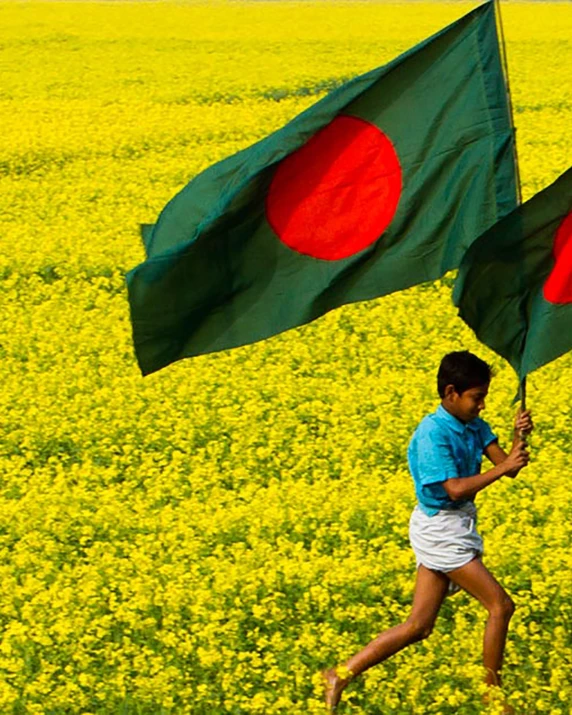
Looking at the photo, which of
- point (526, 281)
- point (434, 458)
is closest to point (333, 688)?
point (434, 458)

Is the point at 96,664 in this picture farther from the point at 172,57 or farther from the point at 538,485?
the point at 172,57

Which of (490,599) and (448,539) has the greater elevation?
(448,539)

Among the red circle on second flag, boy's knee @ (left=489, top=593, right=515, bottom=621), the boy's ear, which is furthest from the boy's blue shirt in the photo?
the red circle on second flag

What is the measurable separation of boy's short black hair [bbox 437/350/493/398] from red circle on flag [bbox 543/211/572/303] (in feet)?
1.57

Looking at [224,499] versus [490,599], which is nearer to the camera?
[490,599]

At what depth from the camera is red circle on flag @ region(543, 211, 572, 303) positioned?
711 centimetres

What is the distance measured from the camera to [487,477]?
691 cm

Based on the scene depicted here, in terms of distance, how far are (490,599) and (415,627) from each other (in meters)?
0.38

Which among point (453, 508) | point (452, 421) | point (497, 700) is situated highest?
point (452, 421)

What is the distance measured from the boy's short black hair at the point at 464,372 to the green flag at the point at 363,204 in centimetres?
40

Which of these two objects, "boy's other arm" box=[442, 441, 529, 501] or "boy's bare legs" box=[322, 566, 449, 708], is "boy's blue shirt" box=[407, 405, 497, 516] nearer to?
"boy's other arm" box=[442, 441, 529, 501]

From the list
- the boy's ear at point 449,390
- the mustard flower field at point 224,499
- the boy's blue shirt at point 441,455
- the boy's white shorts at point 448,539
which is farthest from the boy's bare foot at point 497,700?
the boy's ear at point 449,390

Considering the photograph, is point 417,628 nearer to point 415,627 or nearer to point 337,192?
point 415,627

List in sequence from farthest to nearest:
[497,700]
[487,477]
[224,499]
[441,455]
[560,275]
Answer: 1. [224,499]
2. [497,700]
3. [560,275]
4. [441,455]
5. [487,477]
